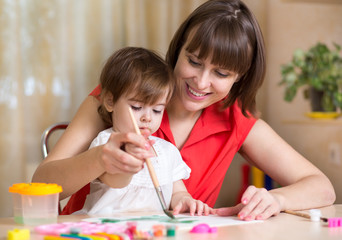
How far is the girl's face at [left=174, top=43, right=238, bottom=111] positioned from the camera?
1.57 metres

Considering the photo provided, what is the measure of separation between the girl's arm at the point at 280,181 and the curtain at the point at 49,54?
1.52 m

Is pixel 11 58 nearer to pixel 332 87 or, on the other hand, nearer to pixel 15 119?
pixel 15 119

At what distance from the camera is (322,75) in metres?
2.68

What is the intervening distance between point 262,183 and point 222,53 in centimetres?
181

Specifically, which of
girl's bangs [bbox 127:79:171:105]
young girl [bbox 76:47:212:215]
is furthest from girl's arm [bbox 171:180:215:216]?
girl's bangs [bbox 127:79:171:105]

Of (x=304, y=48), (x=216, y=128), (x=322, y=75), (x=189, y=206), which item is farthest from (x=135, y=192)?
(x=304, y=48)

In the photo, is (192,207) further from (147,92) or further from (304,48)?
(304,48)

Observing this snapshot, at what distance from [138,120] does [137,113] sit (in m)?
0.02

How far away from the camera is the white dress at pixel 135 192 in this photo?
1.38 metres

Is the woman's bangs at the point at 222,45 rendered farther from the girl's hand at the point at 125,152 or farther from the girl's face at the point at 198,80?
the girl's hand at the point at 125,152

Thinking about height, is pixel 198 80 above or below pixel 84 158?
above

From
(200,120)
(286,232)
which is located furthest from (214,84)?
(286,232)

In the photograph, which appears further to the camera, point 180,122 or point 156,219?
point 180,122

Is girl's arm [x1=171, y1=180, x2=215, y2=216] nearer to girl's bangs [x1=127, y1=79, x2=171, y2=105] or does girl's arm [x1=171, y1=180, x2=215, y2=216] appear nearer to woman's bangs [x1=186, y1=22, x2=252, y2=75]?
girl's bangs [x1=127, y1=79, x2=171, y2=105]
